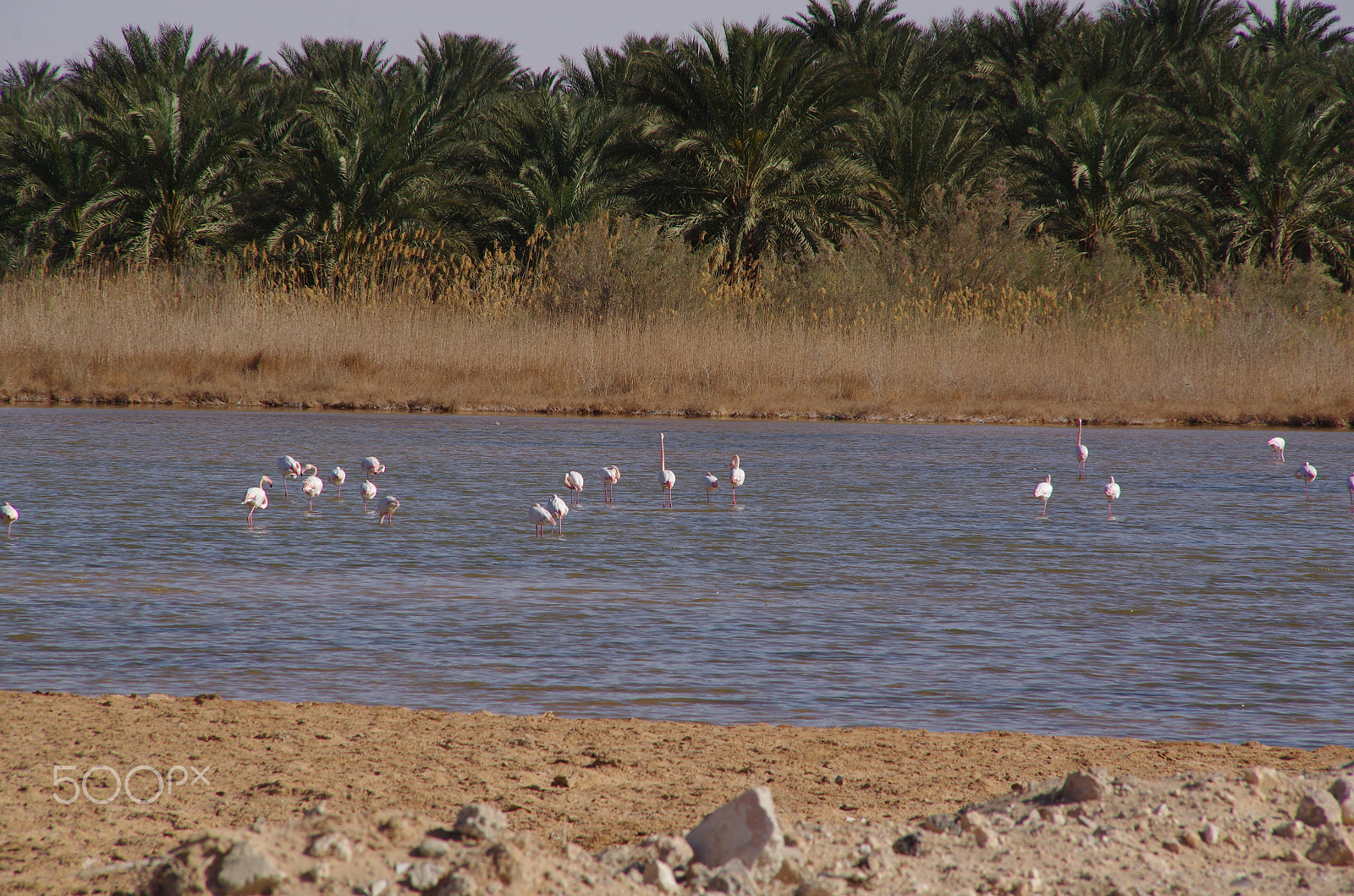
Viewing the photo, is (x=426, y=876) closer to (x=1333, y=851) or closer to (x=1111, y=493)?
(x=1333, y=851)

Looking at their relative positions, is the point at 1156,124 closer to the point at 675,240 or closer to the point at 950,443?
the point at 675,240

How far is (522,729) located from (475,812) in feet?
5.09

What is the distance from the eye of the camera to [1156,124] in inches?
1367

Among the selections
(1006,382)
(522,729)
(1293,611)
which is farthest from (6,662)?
(1006,382)

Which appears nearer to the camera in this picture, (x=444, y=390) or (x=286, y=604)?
(x=286, y=604)

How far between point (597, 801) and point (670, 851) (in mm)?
994

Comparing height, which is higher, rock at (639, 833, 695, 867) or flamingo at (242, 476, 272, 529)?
flamingo at (242, 476, 272, 529)

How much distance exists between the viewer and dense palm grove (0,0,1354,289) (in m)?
28.7

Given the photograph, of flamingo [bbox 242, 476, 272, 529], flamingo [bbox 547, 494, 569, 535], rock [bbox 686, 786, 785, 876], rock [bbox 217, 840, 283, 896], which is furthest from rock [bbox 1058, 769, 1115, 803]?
flamingo [bbox 242, 476, 272, 529]

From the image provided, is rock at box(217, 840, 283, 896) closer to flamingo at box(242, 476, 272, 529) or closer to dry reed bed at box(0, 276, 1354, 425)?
flamingo at box(242, 476, 272, 529)

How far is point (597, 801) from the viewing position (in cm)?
385

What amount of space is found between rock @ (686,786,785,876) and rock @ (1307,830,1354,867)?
1.33m

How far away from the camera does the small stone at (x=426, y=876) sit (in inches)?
106

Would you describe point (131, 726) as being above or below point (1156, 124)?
below
